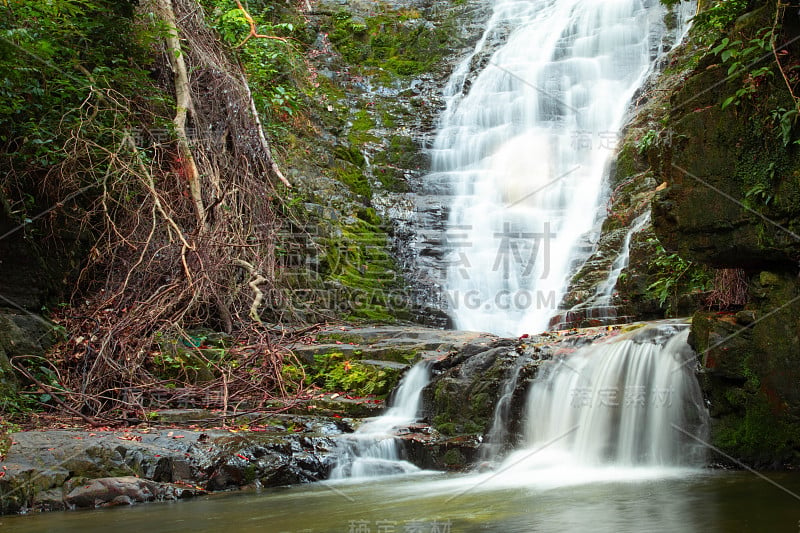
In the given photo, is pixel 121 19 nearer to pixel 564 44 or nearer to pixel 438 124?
pixel 438 124

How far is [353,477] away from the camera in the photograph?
5750 mm

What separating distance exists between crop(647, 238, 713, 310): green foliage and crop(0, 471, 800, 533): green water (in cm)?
311

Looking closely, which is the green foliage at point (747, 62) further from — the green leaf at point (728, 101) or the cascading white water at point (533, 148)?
the cascading white water at point (533, 148)

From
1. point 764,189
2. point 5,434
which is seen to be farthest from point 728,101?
point 5,434

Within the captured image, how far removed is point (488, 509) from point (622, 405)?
2.23 metres

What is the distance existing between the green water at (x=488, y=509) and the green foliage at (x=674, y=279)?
3114mm

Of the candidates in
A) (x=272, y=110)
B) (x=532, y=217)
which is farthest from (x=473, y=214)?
(x=272, y=110)

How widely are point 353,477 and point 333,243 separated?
570 centimetres

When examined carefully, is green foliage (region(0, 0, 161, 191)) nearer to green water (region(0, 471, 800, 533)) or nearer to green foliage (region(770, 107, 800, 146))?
green water (region(0, 471, 800, 533))

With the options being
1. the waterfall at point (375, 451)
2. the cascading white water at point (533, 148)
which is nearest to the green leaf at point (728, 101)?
the waterfall at point (375, 451)

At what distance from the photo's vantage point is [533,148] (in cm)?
1376

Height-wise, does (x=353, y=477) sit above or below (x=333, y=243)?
below

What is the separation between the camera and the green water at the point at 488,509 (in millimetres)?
3721

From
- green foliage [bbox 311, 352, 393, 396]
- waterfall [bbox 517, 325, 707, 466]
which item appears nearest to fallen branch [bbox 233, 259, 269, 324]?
green foliage [bbox 311, 352, 393, 396]
